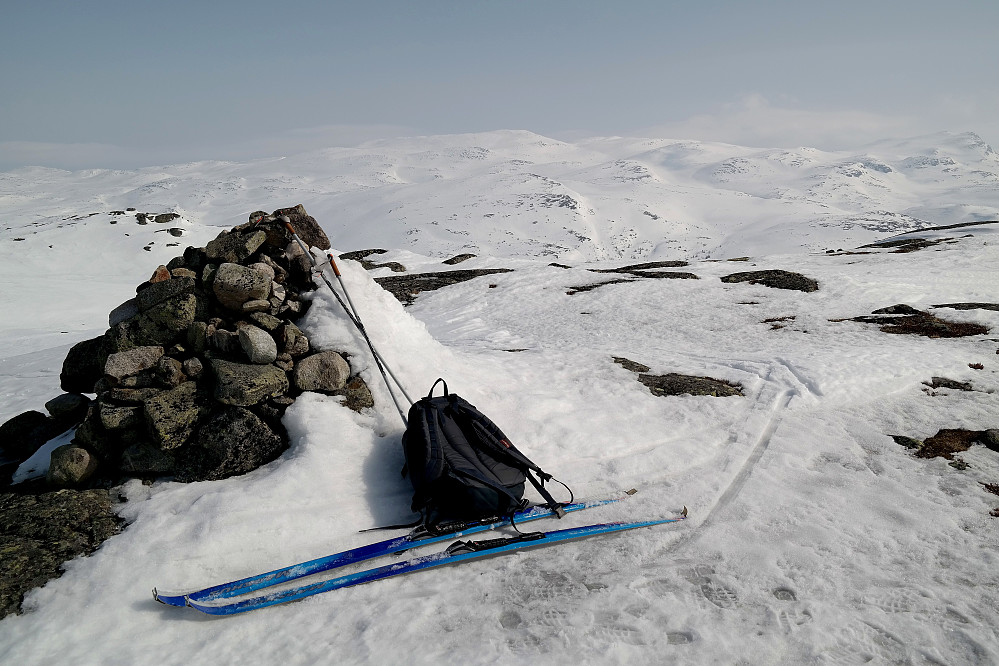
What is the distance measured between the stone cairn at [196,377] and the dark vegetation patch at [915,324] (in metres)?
15.0

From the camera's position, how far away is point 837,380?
32.1 feet

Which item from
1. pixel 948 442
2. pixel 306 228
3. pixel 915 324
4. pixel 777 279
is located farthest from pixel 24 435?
pixel 777 279

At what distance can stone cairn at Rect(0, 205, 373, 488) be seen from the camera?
6062 millimetres

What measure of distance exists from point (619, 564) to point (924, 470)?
4851 millimetres

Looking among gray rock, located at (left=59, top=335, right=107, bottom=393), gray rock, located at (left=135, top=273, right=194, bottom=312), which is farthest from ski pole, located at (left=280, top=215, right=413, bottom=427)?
gray rock, located at (left=59, top=335, right=107, bottom=393)

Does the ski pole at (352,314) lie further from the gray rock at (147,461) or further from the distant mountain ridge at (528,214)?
the distant mountain ridge at (528,214)

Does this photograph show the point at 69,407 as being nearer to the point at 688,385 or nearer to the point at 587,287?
the point at 688,385

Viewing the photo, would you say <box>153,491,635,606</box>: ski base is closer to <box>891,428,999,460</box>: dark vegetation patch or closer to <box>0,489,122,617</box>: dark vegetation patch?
<box>0,489,122,617</box>: dark vegetation patch

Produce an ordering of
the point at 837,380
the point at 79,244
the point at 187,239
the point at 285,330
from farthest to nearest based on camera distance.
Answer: the point at 187,239 < the point at 79,244 < the point at 837,380 < the point at 285,330

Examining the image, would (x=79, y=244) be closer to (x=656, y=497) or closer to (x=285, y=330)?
(x=285, y=330)

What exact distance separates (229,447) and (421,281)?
2192cm

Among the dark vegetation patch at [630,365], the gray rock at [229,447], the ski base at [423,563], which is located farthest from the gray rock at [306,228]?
the dark vegetation patch at [630,365]

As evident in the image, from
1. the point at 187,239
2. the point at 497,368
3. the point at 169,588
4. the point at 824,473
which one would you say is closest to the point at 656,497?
the point at 824,473

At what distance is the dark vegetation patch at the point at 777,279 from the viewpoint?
19.3 m
